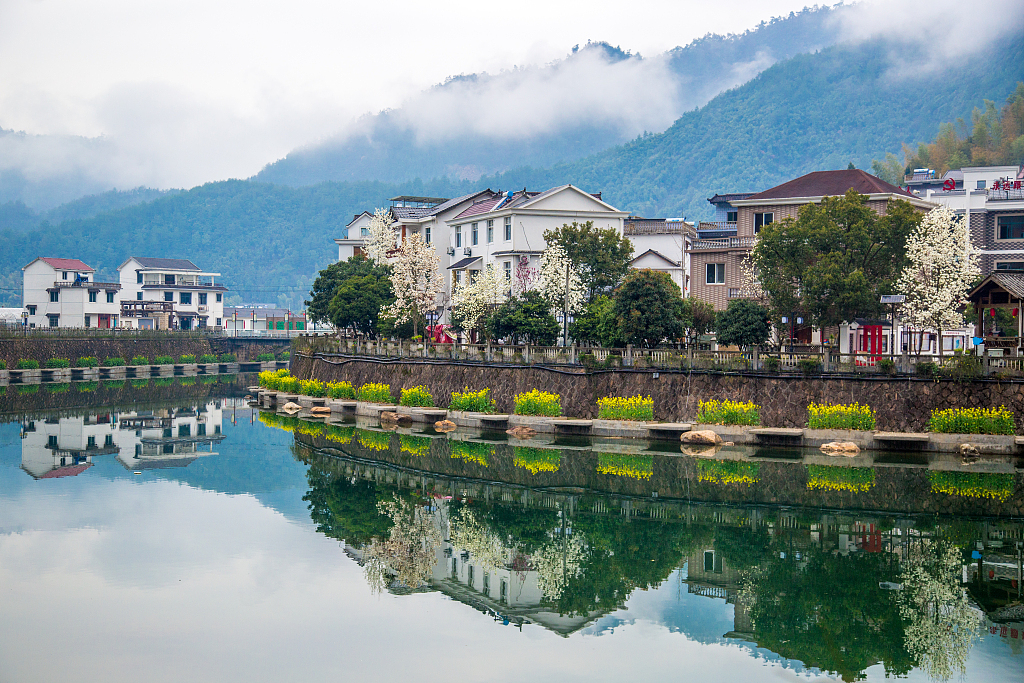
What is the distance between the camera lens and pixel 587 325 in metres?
51.6

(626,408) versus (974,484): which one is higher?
(626,408)

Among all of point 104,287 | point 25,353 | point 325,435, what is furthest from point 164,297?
Answer: point 325,435

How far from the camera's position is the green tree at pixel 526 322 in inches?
2052

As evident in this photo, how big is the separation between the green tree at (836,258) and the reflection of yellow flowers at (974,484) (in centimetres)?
1154

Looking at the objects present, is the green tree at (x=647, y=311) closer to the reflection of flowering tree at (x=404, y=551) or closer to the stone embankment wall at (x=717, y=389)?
the stone embankment wall at (x=717, y=389)

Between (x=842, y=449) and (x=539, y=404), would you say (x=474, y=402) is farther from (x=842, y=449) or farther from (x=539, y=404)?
(x=842, y=449)

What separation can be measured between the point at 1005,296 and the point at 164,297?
4067 inches

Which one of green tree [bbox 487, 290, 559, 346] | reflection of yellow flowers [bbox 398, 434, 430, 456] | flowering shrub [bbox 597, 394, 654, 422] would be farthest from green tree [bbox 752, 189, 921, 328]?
reflection of yellow flowers [bbox 398, 434, 430, 456]

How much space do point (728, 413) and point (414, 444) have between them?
15.2 metres

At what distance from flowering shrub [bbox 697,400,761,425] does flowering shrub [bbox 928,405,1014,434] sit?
7.48 m

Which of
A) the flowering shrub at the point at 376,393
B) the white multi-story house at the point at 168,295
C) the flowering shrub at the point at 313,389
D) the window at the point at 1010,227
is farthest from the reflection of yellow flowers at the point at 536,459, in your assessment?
the white multi-story house at the point at 168,295

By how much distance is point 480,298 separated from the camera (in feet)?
192

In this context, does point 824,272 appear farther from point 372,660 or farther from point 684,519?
point 372,660

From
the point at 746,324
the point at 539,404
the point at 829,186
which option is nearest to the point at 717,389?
the point at 746,324
